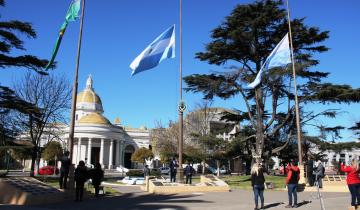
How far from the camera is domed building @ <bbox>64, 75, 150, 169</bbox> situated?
83000mm

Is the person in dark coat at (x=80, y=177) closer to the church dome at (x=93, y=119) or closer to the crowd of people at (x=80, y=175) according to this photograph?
the crowd of people at (x=80, y=175)

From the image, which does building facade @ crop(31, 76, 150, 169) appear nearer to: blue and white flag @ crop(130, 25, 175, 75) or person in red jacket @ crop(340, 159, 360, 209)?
blue and white flag @ crop(130, 25, 175, 75)

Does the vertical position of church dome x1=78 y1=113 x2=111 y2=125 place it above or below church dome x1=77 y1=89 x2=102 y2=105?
below

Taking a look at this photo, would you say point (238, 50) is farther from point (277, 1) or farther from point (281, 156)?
point (281, 156)

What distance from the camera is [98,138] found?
84.1m

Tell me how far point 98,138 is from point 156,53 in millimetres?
64169

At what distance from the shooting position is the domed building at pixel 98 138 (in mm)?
83000

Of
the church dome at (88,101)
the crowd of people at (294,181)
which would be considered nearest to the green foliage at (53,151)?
the church dome at (88,101)

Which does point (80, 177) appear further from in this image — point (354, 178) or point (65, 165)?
point (354, 178)

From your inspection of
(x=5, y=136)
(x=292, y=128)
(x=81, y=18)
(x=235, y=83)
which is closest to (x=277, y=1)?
(x=235, y=83)

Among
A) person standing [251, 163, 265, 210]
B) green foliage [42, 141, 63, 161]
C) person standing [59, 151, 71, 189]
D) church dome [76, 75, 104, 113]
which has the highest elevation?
church dome [76, 75, 104, 113]

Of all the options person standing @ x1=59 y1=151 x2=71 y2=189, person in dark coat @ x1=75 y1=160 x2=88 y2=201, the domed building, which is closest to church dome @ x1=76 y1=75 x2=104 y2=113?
the domed building

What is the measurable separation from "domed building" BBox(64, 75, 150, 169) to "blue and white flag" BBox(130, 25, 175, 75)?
56297 mm

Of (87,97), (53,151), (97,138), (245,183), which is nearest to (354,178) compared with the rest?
(245,183)
